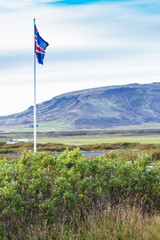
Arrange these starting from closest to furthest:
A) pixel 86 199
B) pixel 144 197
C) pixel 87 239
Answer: pixel 87 239 → pixel 86 199 → pixel 144 197

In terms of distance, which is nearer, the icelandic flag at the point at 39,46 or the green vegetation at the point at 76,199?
the green vegetation at the point at 76,199

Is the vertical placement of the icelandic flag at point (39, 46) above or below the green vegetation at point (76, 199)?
above

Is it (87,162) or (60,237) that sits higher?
(87,162)

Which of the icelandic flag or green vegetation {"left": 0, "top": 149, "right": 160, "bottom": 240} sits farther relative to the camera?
the icelandic flag

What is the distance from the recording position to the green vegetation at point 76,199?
6848mm

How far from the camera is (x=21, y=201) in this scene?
698 centimetres

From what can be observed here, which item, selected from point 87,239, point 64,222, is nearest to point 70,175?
point 64,222

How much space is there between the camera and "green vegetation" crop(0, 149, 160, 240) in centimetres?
685

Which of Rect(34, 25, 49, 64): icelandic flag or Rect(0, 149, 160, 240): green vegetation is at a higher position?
Rect(34, 25, 49, 64): icelandic flag

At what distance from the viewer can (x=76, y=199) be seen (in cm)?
746

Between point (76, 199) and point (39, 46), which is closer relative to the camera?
point (76, 199)

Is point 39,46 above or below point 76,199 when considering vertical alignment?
above

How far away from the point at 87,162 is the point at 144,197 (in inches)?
60.7

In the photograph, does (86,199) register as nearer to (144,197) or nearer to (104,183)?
(104,183)
